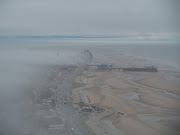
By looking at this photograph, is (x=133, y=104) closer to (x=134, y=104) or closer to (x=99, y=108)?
(x=134, y=104)

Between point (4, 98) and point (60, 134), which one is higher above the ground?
point (4, 98)

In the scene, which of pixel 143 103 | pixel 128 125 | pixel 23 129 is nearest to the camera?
pixel 23 129

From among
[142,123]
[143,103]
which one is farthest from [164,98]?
[142,123]

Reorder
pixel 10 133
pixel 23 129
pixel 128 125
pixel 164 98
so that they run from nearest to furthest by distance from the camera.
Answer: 1. pixel 10 133
2. pixel 23 129
3. pixel 128 125
4. pixel 164 98

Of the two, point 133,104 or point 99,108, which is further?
point 133,104

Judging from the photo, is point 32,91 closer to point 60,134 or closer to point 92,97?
point 92,97

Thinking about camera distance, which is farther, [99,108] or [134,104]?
[134,104]

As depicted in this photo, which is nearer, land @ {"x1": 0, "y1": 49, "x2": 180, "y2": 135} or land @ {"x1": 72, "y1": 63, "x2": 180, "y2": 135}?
land @ {"x1": 0, "y1": 49, "x2": 180, "y2": 135}

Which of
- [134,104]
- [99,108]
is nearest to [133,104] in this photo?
[134,104]

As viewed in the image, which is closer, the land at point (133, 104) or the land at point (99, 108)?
the land at point (99, 108)

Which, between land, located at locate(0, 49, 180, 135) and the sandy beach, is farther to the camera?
the sandy beach

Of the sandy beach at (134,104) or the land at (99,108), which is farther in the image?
the sandy beach at (134,104)
